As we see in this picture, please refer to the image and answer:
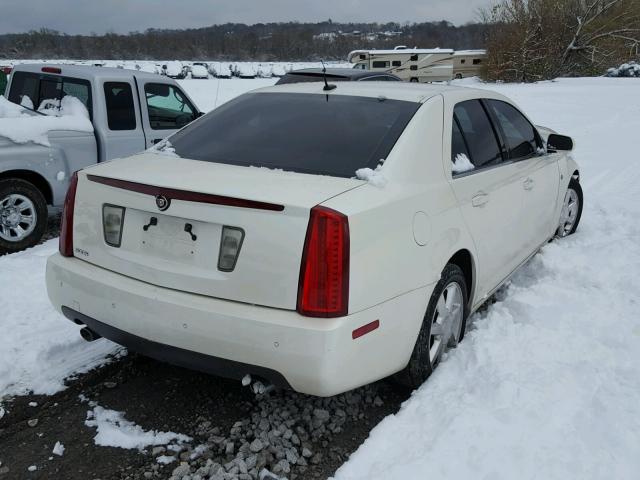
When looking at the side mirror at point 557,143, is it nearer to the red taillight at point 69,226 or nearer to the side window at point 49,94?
the red taillight at point 69,226

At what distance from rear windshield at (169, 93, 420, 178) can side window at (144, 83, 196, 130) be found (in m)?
3.39

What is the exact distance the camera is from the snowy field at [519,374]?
8.16 feet

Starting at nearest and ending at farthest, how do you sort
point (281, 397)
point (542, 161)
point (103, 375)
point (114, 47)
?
point (281, 397), point (103, 375), point (542, 161), point (114, 47)

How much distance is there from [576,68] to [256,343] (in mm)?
41250

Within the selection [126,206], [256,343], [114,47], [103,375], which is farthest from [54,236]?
[114,47]

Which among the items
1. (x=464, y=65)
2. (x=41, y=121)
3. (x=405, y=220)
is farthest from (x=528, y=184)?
(x=464, y=65)

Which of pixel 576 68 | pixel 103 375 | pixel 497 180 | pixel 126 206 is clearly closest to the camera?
pixel 126 206

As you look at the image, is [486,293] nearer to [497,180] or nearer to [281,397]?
[497,180]

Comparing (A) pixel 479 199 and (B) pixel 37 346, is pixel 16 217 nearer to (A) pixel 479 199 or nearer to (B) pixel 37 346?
(B) pixel 37 346

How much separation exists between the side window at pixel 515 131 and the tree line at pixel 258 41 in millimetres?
109745

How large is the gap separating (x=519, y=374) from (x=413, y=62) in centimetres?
4461

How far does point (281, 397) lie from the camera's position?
3.17m

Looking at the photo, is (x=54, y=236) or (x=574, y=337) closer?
(x=574, y=337)

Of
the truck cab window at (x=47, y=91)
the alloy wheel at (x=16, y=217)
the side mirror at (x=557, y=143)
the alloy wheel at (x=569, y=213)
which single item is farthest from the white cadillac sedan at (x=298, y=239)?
the truck cab window at (x=47, y=91)
